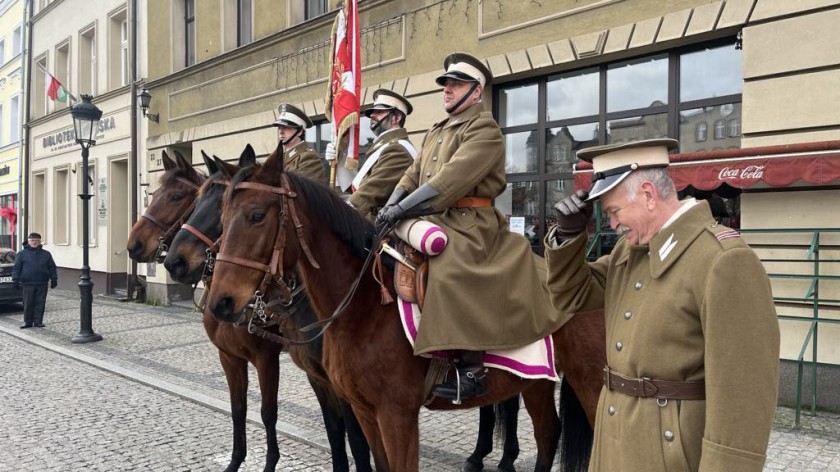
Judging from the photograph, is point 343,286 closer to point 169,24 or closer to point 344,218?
point 344,218

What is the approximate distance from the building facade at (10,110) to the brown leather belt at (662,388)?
A: 1096 inches

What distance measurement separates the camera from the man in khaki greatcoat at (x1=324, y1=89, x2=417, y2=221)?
416 cm

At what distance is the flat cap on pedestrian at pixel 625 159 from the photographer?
69.4 inches

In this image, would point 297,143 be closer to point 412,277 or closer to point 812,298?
point 412,277

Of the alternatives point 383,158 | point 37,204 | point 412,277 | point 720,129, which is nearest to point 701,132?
point 720,129

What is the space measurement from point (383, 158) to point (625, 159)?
2705mm

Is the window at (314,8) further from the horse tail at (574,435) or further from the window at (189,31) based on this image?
the horse tail at (574,435)

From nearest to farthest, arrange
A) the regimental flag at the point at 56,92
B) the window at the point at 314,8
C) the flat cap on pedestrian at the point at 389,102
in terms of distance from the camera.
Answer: the flat cap on pedestrian at the point at 389,102, the window at the point at 314,8, the regimental flag at the point at 56,92

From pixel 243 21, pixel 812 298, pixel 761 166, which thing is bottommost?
pixel 812 298

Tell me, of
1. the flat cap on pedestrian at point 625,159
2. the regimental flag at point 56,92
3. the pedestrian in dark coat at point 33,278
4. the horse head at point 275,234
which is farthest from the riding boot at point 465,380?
the regimental flag at point 56,92

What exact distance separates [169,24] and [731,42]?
13.6 meters

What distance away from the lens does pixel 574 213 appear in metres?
2.03

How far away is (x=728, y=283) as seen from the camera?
1.52 meters

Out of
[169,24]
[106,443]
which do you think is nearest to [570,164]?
[106,443]
